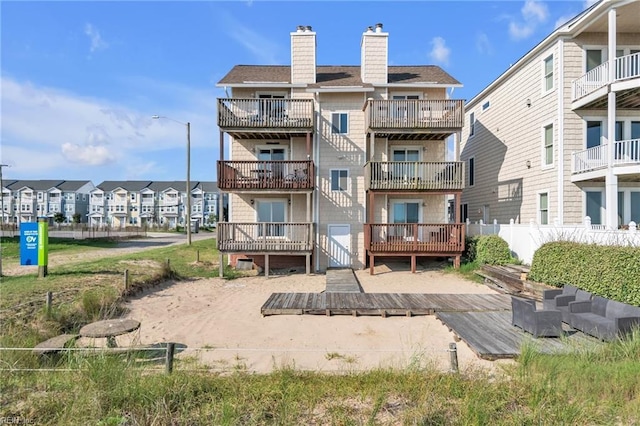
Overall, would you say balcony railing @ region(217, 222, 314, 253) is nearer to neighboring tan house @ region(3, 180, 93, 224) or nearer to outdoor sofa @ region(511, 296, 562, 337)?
outdoor sofa @ region(511, 296, 562, 337)

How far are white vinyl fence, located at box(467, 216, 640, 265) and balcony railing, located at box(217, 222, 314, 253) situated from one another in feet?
30.1

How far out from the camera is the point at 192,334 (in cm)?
812

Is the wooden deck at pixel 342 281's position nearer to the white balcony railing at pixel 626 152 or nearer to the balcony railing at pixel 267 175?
the balcony railing at pixel 267 175

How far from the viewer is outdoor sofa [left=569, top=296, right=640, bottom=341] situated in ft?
21.0

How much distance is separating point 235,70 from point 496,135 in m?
16.2

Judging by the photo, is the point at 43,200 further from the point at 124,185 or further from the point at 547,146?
the point at 547,146

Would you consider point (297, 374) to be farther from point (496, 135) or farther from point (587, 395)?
point (496, 135)

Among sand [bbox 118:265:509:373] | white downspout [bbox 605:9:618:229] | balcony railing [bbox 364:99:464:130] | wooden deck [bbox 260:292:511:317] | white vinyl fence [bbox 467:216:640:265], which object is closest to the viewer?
sand [bbox 118:265:509:373]

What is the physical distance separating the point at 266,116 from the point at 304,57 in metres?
4.48

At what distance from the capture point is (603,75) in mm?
13680

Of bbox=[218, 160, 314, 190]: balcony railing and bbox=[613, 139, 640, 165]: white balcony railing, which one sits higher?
bbox=[613, 139, 640, 165]: white balcony railing

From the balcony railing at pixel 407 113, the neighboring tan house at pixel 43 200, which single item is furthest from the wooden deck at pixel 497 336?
the neighboring tan house at pixel 43 200

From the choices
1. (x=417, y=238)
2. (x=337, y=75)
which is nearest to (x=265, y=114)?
(x=337, y=75)

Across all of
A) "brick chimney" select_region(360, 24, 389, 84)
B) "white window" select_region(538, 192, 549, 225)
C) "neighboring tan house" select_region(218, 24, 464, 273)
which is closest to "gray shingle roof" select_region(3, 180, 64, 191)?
"neighboring tan house" select_region(218, 24, 464, 273)
